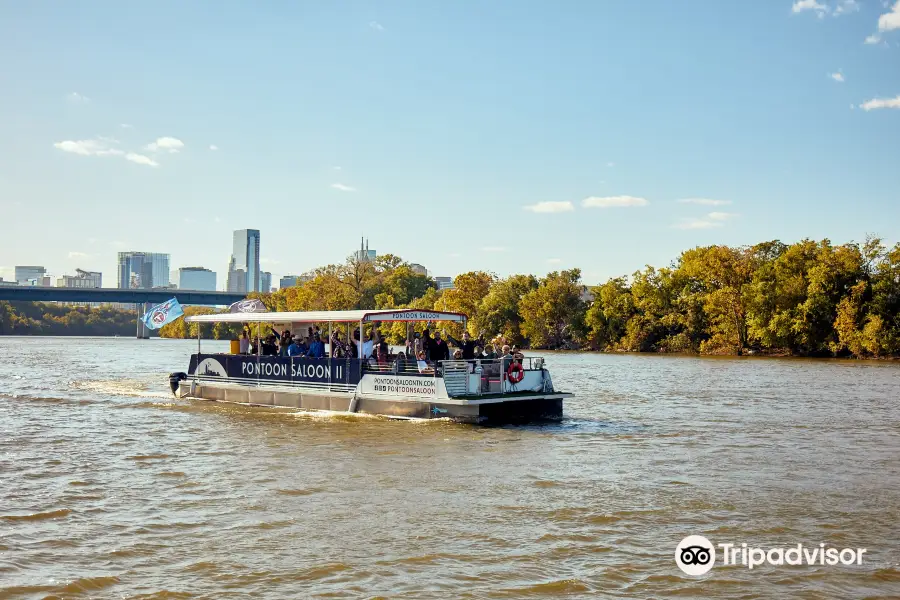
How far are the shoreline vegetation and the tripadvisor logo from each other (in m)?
36.5

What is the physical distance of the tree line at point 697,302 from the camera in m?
72.5

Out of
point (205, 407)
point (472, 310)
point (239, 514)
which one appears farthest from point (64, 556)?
point (472, 310)

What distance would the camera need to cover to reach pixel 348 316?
26.8 meters

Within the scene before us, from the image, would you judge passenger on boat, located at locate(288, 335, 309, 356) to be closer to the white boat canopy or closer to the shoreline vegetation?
the white boat canopy

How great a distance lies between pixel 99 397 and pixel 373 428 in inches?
693

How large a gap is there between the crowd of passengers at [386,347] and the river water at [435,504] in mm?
2070

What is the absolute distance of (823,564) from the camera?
36.2 ft

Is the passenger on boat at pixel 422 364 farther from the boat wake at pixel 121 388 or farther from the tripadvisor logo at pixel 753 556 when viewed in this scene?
the boat wake at pixel 121 388

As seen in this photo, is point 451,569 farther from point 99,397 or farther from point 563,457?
point 99,397

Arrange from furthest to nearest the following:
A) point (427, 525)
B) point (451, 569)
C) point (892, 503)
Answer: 1. point (892, 503)
2. point (427, 525)
3. point (451, 569)

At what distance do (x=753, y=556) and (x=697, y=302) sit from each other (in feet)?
262

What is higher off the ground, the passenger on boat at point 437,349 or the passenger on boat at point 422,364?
the passenger on boat at point 437,349

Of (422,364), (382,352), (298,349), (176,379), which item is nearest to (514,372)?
(422,364)

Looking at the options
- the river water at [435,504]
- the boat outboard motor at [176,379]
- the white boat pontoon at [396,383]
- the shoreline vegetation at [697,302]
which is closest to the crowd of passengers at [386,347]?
the white boat pontoon at [396,383]
